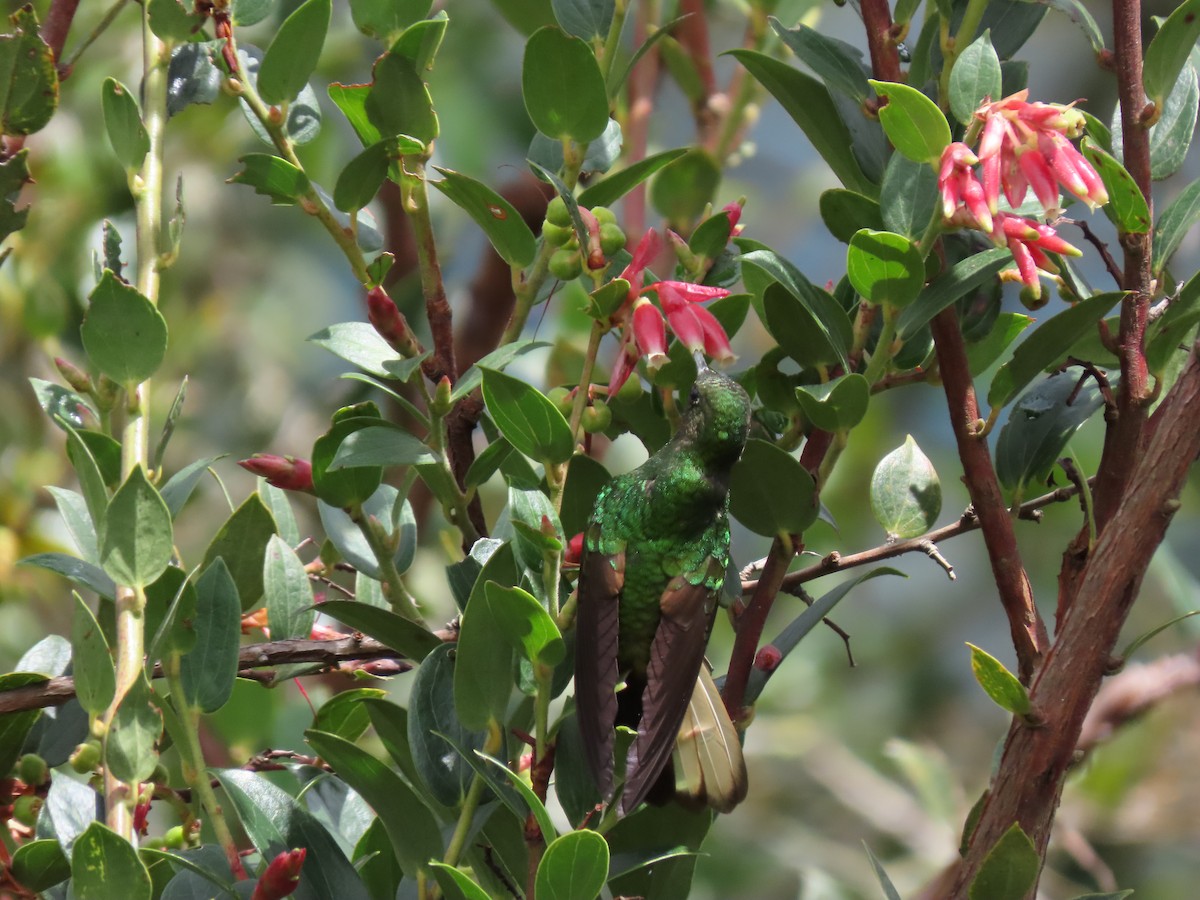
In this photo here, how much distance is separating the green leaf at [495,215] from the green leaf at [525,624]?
30cm

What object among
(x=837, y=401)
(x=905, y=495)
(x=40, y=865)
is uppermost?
(x=837, y=401)

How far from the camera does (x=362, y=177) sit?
103 cm

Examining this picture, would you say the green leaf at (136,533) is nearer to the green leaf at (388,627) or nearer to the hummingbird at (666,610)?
the green leaf at (388,627)

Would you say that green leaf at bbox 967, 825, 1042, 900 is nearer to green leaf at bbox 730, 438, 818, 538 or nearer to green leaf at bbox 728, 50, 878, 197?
green leaf at bbox 730, 438, 818, 538

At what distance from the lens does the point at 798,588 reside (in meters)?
1.10

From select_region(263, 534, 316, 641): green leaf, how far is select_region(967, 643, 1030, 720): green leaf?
51 cm

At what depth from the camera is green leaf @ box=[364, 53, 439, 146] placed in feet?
3.25

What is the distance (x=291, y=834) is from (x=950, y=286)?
60cm

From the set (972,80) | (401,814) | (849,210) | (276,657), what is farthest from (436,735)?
(972,80)

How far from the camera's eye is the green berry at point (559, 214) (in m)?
0.99

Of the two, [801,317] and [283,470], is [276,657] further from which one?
[801,317]

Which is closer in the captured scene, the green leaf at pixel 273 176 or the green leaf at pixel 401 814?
the green leaf at pixel 401 814

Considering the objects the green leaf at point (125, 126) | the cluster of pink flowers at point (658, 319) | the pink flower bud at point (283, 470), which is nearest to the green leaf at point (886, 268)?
the cluster of pink flowers at point (658, 319)

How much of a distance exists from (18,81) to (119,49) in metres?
1.62
